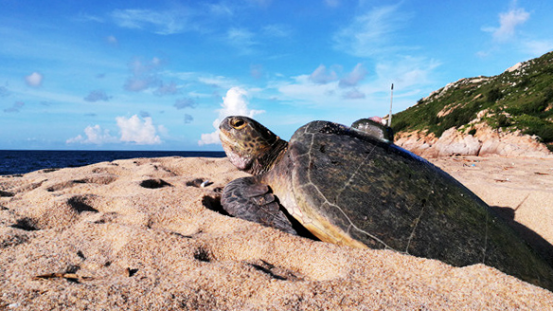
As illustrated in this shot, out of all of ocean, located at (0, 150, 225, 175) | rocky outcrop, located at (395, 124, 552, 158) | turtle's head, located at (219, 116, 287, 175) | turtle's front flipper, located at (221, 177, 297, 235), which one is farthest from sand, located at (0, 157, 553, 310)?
ocean, located at (0, 150, 225, 175)

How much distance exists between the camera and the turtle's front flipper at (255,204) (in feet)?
8.50

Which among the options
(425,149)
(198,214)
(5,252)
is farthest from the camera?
(425,149)

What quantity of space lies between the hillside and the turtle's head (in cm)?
1420

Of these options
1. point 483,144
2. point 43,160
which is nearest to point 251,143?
point 483,144

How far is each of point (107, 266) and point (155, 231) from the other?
0.48 meters

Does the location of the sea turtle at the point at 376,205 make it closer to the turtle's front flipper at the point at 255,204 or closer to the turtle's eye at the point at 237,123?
the turtle's front flipper at the point at 255,204

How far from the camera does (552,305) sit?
1470mm

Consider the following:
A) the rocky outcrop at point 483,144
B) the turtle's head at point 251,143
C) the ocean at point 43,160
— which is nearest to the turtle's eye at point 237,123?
the turtle's head at point 251,143

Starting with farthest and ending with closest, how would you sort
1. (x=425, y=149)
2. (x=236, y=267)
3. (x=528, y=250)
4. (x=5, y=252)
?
(x=425, y=149) → (x=528, y=250) → (x=5, y=252) → (x=236, y=267)

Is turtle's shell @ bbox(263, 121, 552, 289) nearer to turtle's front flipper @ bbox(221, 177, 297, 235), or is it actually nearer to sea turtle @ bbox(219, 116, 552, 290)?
sea turtle @ bbox(219, 116, 552, 290)

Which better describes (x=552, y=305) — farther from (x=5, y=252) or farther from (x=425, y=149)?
(x=425, y=149)

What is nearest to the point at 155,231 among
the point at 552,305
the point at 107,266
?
the point at 107,266

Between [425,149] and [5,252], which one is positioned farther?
[425,149]

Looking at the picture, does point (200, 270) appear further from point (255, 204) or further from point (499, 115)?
point (499, 115)
